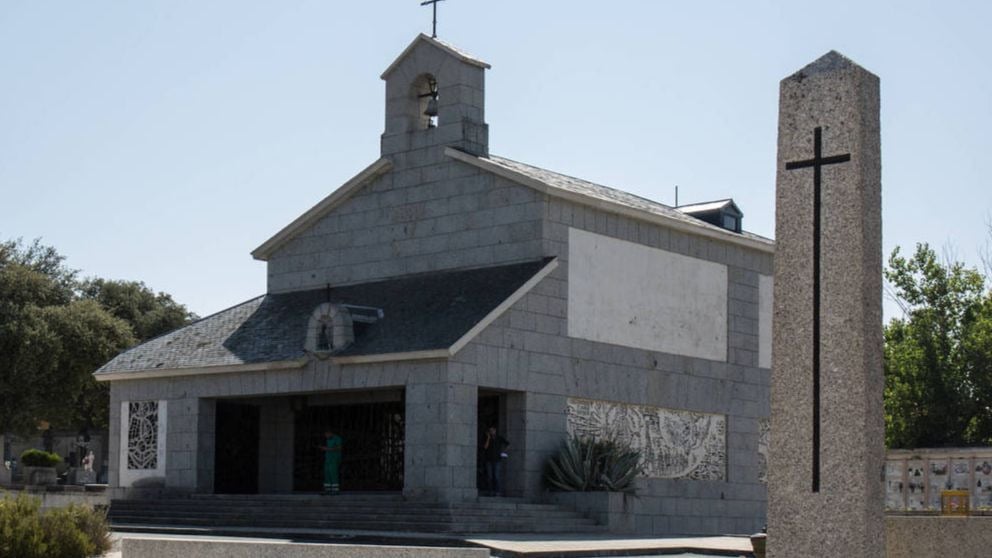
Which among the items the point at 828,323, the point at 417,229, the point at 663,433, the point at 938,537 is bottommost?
the point at 938,537

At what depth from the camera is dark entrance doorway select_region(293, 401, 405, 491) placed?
30906 mm

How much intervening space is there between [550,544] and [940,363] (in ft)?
100

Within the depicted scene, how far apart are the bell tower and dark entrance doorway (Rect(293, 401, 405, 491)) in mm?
5948

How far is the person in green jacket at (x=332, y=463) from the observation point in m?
30.8

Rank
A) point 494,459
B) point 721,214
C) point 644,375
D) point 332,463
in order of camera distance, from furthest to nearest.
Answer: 1. point 721,214
2. point 644,375
3. point 332,463
4. point 494,459

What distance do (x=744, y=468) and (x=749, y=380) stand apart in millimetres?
2139

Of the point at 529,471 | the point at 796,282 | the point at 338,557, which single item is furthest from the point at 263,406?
the point at 796,282

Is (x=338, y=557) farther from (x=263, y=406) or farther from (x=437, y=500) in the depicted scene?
(x=263, y=406)

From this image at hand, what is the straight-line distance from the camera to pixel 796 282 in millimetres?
11117

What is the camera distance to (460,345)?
90.2 ft

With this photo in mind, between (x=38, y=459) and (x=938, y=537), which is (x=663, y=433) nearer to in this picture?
(x=938, y=537)

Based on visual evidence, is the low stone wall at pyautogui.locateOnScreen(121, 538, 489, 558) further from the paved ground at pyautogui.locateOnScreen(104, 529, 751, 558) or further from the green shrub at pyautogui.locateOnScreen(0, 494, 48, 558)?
the paved ground at pyautogui.locateOnScreen(104, 529, 751, 558)

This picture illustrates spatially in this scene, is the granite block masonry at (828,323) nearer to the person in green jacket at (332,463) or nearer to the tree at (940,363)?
the person in green jacket at (332,463)

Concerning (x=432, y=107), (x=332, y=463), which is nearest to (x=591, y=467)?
(x=332, y=463)
